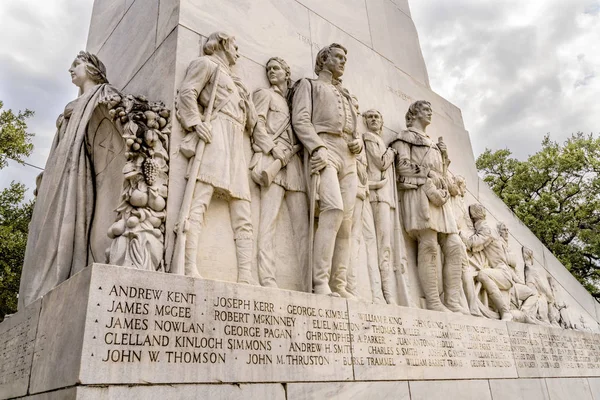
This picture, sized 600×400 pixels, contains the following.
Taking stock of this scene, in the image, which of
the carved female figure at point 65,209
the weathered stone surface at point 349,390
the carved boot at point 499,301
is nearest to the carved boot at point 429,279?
the carved boot at point 499,301

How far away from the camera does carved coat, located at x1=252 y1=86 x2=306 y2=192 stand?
22.3 ft

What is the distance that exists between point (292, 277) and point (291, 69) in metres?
3.66

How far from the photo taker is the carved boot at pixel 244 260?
5910mm

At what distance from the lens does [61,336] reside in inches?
169

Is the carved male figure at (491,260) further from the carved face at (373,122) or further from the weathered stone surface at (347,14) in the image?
the weathered stone surface at (347,14)

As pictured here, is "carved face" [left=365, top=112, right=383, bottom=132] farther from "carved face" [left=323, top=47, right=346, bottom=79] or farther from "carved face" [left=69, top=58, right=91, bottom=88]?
"carved face" [left=69, top=58, right=91, bottom=88]

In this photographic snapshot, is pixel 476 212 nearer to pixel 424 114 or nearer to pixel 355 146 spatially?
pixel 424 114

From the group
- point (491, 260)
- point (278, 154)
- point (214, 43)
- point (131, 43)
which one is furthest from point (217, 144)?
point (491, 260)

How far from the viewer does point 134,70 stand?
7.72 metres

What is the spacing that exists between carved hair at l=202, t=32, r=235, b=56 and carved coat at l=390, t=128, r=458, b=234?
389cm

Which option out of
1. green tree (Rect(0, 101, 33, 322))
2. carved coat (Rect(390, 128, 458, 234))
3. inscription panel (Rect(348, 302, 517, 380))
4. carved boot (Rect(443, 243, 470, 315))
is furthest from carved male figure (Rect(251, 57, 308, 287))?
green tree (Rect(0, 101, 33, 322))

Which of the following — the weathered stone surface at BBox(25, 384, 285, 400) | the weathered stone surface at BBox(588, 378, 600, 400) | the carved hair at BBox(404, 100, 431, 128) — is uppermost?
the carved hair at BBox(404, 100, 431, 128)

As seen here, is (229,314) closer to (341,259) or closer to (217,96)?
(341,259)

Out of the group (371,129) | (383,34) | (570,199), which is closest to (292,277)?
(371,129)
